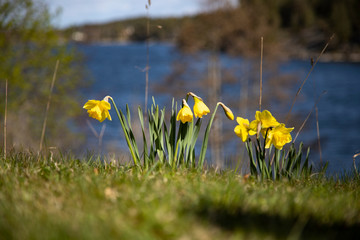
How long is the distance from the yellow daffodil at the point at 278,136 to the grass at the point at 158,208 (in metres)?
0.41

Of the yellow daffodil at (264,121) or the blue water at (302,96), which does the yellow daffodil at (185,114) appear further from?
the blue water at (302,96)

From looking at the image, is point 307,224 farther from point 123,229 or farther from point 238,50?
point 238,50

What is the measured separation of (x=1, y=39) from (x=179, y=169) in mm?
8514

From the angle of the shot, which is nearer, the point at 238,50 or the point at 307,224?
the point at 307,224

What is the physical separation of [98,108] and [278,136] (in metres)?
1.39

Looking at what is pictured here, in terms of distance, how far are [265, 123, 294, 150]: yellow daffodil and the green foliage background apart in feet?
25.9

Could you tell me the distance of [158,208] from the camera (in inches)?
67.3

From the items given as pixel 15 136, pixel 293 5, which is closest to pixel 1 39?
pixel 15 136

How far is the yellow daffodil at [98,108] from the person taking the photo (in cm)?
276

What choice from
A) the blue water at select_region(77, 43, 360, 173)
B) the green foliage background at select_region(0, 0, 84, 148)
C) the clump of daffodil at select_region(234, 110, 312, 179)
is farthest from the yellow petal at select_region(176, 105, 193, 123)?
the green foliage background at select_region(0, 0, 84, 148)

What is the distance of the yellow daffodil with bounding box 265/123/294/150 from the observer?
2779 millimetres

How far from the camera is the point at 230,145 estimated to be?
19.6 meters

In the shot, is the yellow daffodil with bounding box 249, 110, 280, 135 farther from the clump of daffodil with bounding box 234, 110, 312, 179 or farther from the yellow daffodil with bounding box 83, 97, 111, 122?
the yellow daffodil with bounding box 83, 97, 111, 122

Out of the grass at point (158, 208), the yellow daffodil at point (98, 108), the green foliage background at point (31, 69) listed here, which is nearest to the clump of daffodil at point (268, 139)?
the grass at point (158, 208)
